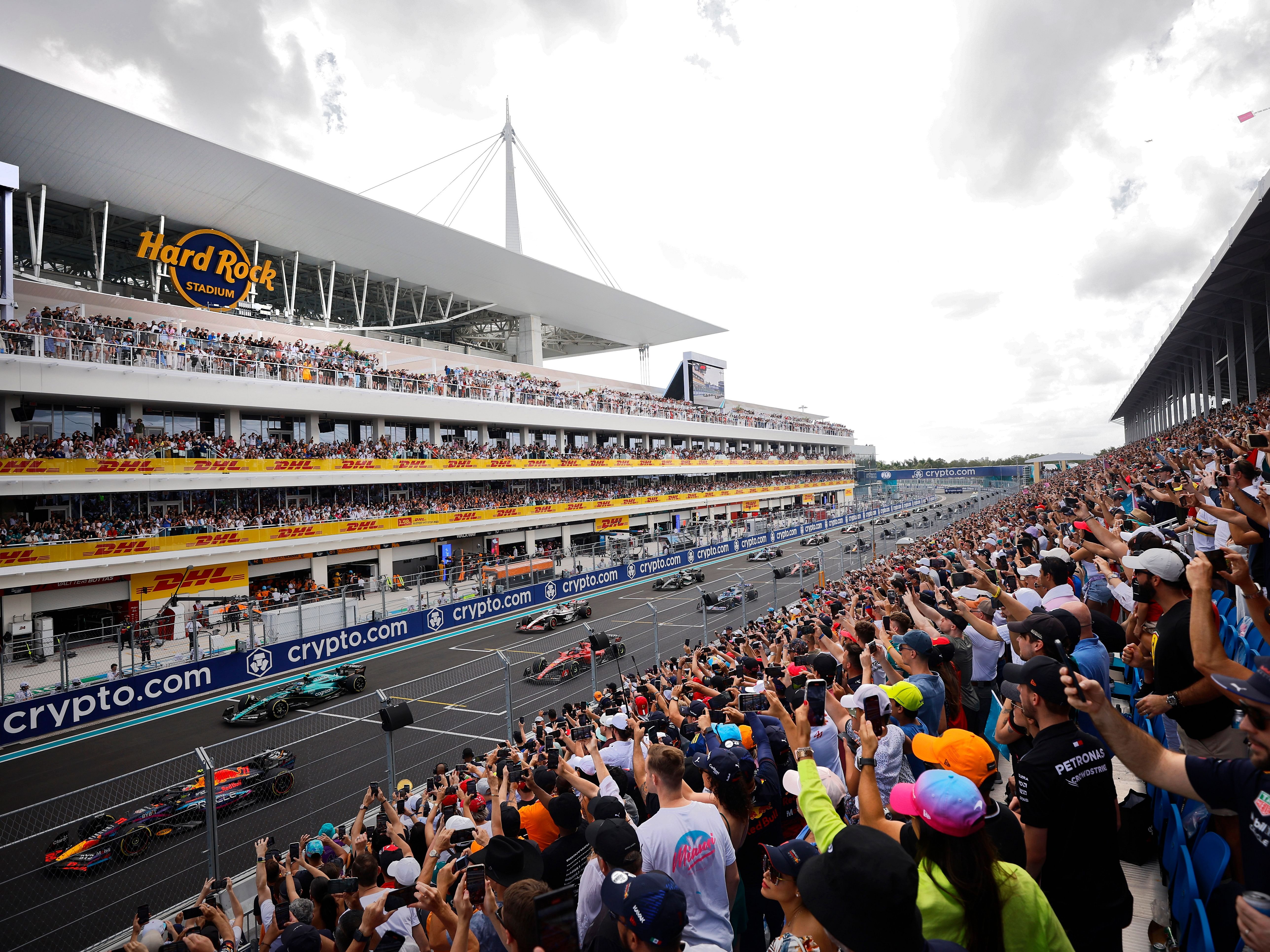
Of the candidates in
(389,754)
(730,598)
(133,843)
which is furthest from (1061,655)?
(730,598)

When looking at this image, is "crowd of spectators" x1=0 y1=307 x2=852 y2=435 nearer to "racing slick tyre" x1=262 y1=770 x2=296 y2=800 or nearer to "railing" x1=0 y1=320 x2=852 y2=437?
"railing" x1=0 y1=320 x2=852 y2=437

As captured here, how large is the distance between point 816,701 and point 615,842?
1.93 metres

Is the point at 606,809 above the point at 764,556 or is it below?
above

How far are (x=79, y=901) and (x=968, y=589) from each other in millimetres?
11235

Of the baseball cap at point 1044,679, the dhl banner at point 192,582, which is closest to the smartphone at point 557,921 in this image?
the baseball cap at point 1044,679

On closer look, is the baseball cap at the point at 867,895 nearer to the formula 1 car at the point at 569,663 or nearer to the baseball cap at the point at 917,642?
the baseball cap at the point at 917,642

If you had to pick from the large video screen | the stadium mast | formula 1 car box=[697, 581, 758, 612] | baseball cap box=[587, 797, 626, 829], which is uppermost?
the stadium mast

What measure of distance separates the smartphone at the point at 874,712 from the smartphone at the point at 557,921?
1.57m

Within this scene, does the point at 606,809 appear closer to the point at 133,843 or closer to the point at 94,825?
the point at 133,843

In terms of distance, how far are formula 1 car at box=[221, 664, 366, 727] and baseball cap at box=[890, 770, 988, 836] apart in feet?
51.6

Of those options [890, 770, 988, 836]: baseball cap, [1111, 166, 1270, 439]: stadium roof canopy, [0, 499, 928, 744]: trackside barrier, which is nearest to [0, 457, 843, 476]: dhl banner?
[0, 499, 928, 744]: trackside barrier

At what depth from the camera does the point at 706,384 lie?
55.7m

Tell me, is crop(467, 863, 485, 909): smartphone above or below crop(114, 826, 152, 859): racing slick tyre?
above

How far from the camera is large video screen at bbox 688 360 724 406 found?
2142 inches
